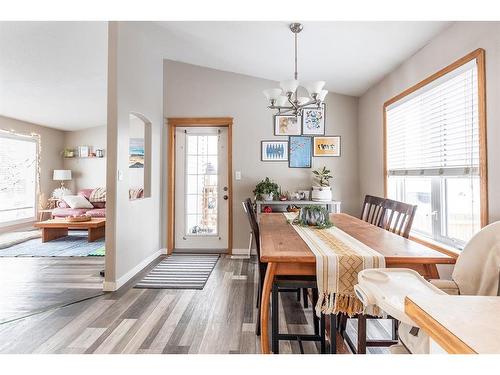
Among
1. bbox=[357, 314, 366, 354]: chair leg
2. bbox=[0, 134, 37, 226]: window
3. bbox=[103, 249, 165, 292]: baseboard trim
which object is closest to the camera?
bbox=[357, 314, 366, 354]: chair leg

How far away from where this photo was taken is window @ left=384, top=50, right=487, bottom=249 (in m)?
1.85

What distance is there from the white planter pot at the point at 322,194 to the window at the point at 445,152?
3.34 feet

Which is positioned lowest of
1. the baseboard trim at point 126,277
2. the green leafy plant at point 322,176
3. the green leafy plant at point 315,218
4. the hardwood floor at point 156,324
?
the hardwood floor at point 156,324

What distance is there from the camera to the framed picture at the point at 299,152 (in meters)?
4.09

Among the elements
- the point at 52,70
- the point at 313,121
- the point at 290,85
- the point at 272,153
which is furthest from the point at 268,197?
the point at 52,70

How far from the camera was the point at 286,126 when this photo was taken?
4090 millimetres

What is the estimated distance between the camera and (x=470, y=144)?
1898mm

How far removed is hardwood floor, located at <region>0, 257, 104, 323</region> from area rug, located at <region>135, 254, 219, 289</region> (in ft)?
1.80

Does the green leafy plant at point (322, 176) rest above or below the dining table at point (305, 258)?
above

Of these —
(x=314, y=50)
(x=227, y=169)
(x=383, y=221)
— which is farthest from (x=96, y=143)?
(x=383, y=221)

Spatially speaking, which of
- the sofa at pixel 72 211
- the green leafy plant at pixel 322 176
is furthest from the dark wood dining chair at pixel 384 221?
the sofa at pixel 72 211

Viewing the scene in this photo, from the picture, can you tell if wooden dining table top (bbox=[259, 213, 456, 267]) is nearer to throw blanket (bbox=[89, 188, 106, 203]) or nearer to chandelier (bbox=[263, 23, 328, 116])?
chandelier (bbox=[263, 23, 328, 116])

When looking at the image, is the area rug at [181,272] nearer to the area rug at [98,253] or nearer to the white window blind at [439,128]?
the area rug at [98,253]

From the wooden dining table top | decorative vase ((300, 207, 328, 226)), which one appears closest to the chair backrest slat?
the wooden dining table top
